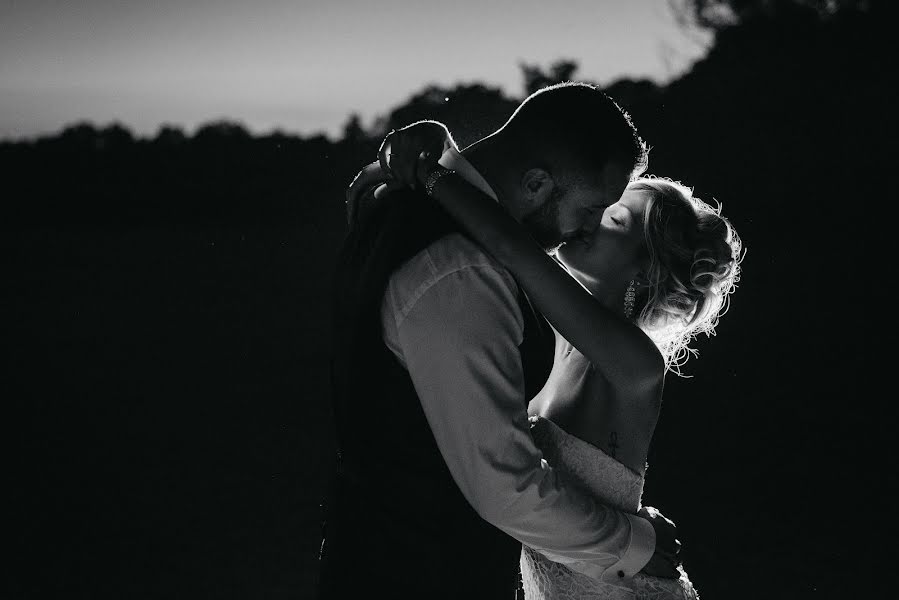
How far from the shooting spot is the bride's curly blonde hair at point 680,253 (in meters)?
2.22

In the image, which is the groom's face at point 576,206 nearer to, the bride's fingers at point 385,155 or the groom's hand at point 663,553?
the bride's fingers at point 385,155

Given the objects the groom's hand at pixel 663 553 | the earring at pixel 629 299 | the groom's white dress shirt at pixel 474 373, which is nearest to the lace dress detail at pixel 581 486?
the groom's hand at pixel 663 553

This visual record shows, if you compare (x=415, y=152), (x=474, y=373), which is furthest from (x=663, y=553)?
(x=415, y=152)

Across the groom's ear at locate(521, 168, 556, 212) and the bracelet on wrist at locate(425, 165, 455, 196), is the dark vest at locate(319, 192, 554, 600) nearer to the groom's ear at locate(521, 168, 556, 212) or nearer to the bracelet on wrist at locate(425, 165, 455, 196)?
the bracelet on wrist at locate(425, 165, 455, 196)

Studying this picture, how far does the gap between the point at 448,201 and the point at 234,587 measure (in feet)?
10.8

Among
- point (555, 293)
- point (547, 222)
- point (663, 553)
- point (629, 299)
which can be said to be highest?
point (547, 222)

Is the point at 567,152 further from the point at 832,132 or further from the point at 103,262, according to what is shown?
the point at 103,262

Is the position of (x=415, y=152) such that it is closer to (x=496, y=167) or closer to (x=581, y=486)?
(x=496, y=167)

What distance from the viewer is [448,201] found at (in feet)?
4.68

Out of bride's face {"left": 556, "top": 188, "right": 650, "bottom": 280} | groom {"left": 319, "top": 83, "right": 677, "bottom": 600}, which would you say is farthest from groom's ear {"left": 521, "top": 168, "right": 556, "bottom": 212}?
bride's face {"left": 556, "top": 188, "right": 650, "bottom": 280}

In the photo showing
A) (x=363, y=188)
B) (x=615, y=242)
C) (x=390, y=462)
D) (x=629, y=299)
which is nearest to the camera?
(x=390, y=462)

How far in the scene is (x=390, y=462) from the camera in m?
1.40

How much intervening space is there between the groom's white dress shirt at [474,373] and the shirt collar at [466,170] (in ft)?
0.70

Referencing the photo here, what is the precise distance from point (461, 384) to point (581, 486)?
84 cm
